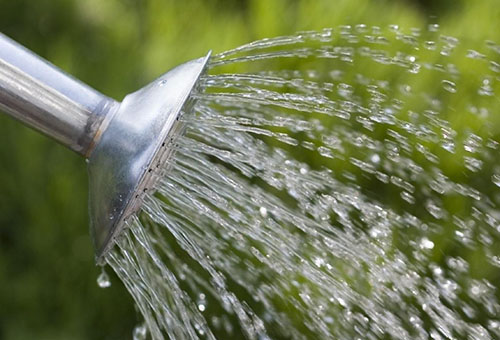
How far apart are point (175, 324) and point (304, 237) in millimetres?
375

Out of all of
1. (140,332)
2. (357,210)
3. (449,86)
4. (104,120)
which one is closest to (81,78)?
(140,332)

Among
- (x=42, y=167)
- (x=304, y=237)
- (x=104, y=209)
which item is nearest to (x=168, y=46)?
(x=42, y=167)

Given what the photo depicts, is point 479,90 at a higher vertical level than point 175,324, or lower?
higher

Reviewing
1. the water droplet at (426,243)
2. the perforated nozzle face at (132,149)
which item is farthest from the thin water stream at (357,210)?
the perforated nozzle face at (132,149)

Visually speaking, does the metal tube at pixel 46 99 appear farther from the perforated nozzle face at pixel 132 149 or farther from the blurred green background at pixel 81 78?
the blurred green background at pixel 81 78

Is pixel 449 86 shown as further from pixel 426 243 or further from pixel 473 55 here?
pixel 426 243

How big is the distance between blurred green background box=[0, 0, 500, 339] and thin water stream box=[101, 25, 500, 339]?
0.11m

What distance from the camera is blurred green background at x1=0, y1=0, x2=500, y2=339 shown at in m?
1.91

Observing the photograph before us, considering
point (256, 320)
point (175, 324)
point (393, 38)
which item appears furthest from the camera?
point (393, 38)

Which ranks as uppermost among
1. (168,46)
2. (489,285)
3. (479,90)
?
(479,90)

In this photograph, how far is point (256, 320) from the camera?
177 cm

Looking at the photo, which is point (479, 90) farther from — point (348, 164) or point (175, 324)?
point (175, 324)

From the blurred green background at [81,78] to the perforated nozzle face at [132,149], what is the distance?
0.94 m

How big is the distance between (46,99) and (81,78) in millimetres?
1091
